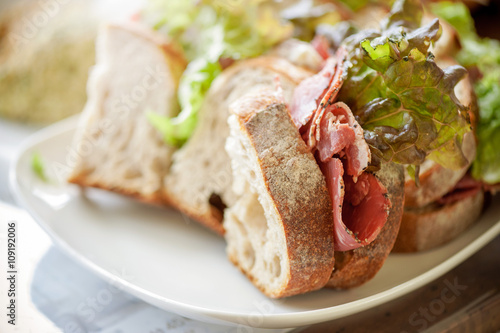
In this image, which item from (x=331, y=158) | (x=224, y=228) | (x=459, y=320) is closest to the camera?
(x=331, y=158)

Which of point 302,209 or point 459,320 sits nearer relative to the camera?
point 302,209

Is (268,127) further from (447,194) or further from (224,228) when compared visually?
(447,194)

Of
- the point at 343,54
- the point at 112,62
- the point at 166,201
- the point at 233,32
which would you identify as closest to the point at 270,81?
the point at 343,54

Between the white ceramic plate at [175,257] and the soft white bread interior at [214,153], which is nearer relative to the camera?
the white ceramic plate at [175,257]

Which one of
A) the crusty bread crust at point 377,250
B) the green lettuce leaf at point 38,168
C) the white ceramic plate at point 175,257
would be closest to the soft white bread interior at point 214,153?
the white ceramic plate at point 175,257

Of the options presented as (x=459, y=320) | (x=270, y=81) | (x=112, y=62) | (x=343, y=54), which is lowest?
(x=459, y=320)
